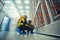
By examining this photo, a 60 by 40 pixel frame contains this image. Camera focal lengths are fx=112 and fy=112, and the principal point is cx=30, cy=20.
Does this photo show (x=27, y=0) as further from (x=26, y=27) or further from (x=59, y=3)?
(x=59, y=3)

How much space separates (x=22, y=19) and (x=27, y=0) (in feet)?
27.3

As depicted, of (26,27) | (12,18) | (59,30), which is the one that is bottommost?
(59,30)

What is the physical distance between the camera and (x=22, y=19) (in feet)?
16.9

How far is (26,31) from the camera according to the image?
5434 millimetres

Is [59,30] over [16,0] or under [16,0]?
under

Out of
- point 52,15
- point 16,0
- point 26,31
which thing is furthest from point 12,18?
point 52,15

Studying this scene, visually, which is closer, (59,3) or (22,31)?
(59,3)

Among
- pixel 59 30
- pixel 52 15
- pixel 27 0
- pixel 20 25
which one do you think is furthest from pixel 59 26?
pixel 27 0

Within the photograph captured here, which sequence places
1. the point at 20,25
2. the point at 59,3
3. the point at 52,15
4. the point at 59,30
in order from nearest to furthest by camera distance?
the point at 59,30 < the point at 59,3 < the point at 52,15 < the point at 20,25

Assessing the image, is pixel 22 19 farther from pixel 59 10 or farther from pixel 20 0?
pixel 20 0

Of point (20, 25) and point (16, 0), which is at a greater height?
point (16, 0)

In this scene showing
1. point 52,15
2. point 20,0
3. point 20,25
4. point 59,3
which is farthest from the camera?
point 20,0

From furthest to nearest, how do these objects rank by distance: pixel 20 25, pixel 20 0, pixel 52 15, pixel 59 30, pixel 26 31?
pixel 20 0 → pixel 26 31 → pixel 20 25 → pixel 52 15 → pixel 59 30

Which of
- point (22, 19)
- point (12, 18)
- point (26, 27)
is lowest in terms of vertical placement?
point (26, 27)
